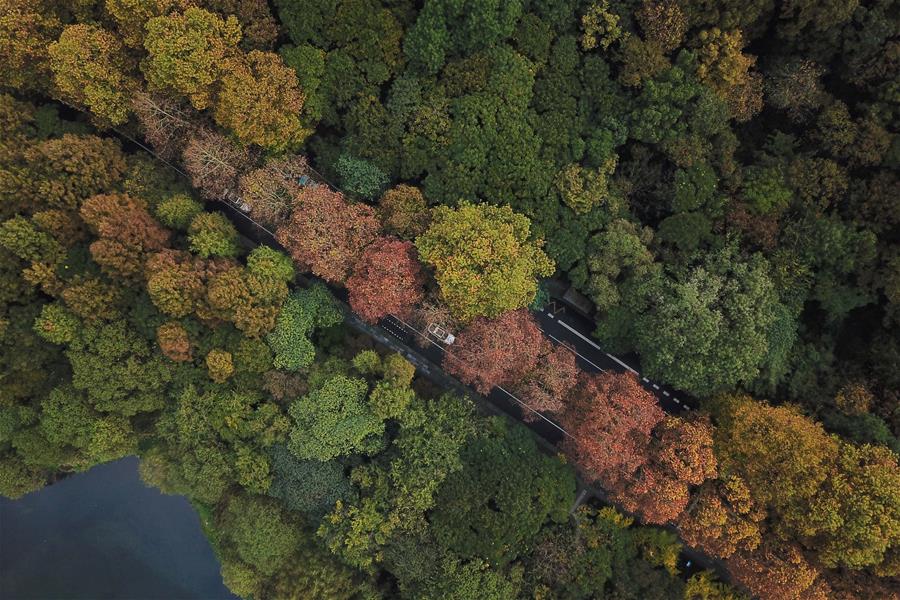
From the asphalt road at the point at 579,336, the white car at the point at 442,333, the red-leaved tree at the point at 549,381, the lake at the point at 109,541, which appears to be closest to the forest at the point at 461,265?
the red-leaved tree at the point at 549,381

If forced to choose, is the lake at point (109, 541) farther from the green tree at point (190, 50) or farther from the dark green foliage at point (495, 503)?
the green tree at point (190, 50)

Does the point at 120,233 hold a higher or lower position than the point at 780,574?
lower

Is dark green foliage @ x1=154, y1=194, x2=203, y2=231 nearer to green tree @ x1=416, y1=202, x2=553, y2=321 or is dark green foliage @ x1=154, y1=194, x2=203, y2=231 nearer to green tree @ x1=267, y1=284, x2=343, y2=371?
green tree @ x1=267, y1=284, x2=343, y2=371

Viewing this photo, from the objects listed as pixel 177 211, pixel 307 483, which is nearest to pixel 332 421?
pixel 307 483

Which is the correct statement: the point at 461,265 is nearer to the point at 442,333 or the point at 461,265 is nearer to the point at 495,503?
the point at 442,333

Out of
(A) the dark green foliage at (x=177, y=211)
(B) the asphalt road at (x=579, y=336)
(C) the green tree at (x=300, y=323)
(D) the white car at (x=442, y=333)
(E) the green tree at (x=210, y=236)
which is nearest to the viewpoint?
(E) the green tree at (x=210, y=236)

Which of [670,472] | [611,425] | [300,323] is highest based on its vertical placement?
[611,425]
